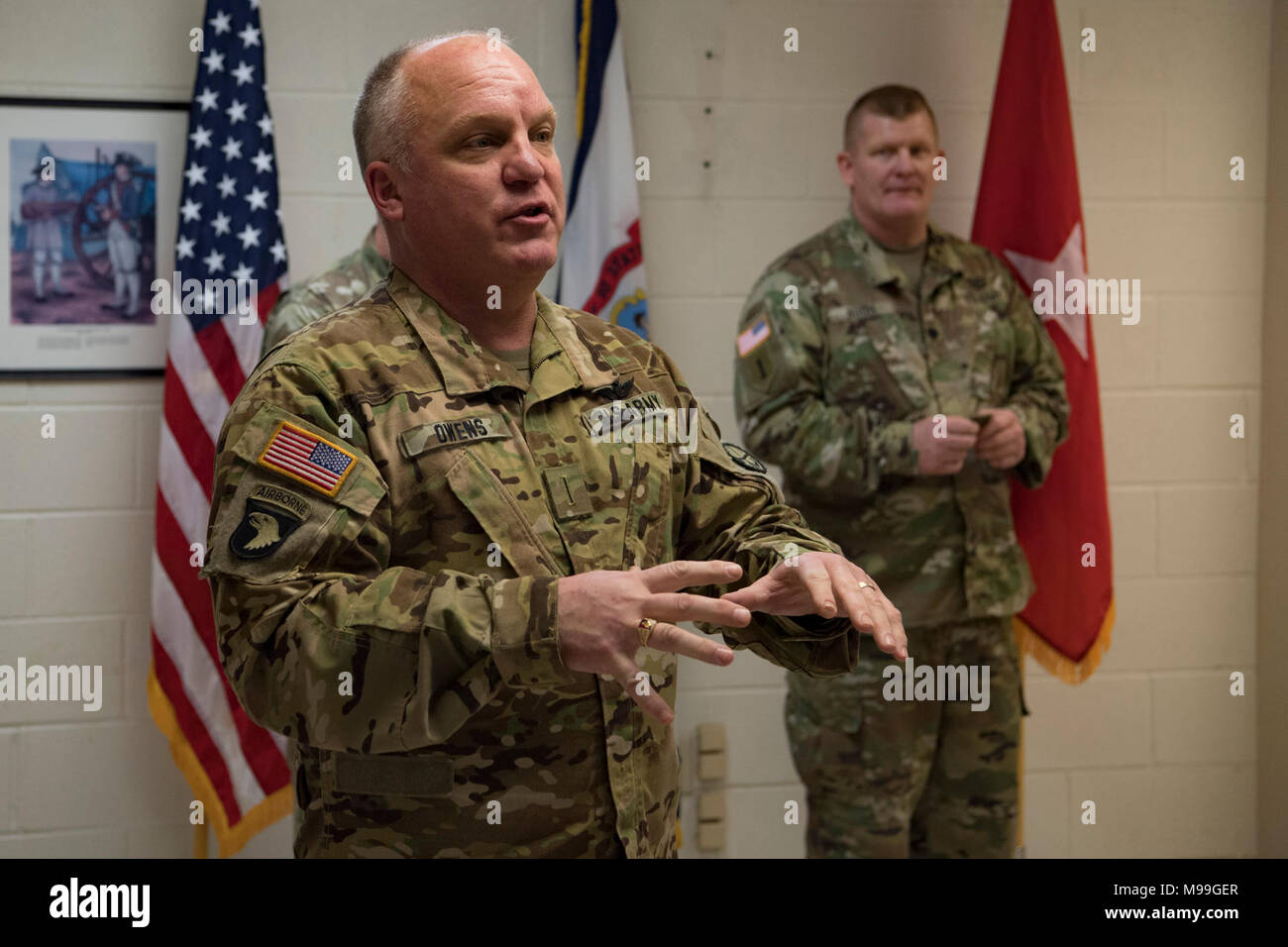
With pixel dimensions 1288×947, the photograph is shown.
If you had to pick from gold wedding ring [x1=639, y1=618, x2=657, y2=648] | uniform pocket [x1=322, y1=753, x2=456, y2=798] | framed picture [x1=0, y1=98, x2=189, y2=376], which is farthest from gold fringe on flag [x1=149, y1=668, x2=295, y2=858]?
gold wedding ring [x1=639, y1=618, x2=657, y2=648]

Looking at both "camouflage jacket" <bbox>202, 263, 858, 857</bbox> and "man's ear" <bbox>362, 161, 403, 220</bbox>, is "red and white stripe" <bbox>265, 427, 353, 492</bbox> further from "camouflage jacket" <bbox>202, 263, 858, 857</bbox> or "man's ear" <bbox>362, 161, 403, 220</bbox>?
"man's ear" <bbox>362, 161, 403, 220</bbox>

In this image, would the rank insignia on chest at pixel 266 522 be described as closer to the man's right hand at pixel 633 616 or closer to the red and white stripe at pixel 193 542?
the man's right hand at pixel 633 616

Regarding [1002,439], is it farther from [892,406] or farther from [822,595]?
[822,595]

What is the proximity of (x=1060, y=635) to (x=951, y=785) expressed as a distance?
1.58 feet

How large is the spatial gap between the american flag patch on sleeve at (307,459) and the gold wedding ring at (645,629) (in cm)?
33

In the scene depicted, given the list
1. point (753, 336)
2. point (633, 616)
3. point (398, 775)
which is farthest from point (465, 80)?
point (753, 336)

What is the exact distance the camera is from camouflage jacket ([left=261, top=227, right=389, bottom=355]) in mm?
2500

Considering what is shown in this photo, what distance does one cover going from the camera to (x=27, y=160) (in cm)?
280

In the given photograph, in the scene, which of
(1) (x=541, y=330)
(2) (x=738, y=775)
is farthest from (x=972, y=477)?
(1) (x=541, y=330)

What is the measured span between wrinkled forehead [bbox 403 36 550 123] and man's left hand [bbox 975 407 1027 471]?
1.52 meters

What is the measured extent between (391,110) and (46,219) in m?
1.75

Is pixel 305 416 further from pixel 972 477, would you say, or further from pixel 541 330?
pixel 972 477

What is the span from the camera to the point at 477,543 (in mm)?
1318

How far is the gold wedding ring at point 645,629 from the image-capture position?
113 cm
